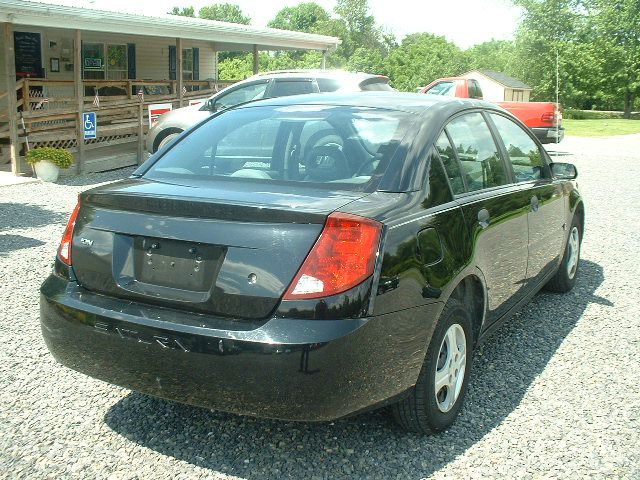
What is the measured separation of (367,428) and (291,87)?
10452 millimetres

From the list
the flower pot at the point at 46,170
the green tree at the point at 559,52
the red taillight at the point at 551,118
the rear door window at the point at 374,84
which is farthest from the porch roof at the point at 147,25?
the green tree at the point at 559,52

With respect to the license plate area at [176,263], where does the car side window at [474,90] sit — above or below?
above

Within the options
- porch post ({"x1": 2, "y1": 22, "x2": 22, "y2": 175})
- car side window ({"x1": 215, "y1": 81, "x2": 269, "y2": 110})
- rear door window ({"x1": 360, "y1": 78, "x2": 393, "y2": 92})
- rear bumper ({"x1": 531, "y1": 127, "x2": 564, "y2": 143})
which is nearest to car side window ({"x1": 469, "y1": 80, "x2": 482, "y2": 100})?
rear bumper ({"x1": 531, "y1": 127, "x2": 564, "y2": 143})

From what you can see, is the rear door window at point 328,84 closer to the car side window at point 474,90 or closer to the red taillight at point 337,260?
the car side window at point 474,90

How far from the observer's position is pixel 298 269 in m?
2.83

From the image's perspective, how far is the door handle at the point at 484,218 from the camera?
3820mm

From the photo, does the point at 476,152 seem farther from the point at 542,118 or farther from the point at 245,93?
the point at 542,118

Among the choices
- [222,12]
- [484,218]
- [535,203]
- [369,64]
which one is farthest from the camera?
[222,12]

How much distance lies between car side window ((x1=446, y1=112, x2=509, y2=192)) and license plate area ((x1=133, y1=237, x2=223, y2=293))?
157 centimetres

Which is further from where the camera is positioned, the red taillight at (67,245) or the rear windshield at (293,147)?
the rear windshield at (293,147)

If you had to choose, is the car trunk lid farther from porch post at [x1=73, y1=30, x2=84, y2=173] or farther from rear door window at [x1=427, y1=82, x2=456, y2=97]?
rear door window at [x1=427, y1=82, x2=456, y2=97]

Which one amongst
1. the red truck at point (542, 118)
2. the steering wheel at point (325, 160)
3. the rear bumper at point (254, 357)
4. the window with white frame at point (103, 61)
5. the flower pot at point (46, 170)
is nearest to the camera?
the rear bumper at point (254, 357)

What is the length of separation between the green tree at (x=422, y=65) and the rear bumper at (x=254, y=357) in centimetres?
5395

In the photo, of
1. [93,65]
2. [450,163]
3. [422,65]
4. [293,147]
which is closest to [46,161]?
[93,65]
